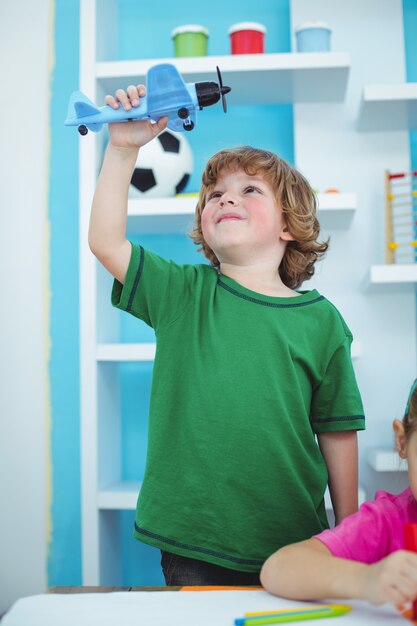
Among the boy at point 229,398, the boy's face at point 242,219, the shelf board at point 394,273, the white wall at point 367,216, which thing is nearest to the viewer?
the boy at point 229,398

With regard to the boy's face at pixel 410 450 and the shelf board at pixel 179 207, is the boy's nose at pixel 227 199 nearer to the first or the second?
the boy's face at pixel 410 450

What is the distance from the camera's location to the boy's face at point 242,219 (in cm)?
108

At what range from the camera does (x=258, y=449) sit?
995 mm

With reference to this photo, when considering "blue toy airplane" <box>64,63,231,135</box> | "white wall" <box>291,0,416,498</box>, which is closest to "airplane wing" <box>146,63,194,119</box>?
"blue toy airplane" <box>64,63,231,135</box>

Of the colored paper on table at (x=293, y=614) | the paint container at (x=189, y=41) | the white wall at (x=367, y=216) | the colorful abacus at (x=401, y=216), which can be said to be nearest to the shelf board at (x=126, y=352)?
the white wall at (x=367, y=216)

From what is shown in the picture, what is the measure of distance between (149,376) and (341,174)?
2.61 ft

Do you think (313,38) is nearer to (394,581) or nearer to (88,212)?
(88,212)

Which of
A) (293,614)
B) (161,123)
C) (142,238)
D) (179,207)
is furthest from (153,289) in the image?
(142,238)

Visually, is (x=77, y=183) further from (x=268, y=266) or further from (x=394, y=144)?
(x=268, y=266)

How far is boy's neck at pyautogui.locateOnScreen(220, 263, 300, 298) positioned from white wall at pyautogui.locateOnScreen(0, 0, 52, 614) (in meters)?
1.08

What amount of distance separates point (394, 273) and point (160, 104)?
1.02m

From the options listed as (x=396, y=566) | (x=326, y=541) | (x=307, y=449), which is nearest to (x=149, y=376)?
(x=307, y=449)

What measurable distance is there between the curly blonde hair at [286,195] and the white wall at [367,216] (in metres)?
0.75

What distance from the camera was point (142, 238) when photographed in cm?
209
